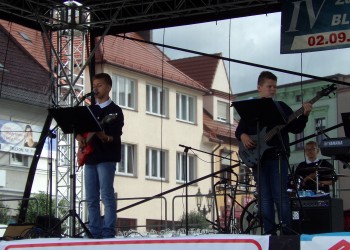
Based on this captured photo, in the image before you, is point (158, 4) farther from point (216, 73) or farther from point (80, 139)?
point (80, 139)

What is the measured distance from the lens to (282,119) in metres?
6.69

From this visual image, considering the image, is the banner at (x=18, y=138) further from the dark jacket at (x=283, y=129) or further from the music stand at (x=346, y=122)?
the dark jacket at (x=283, y=129)

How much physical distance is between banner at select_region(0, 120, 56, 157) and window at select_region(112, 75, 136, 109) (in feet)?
12.0

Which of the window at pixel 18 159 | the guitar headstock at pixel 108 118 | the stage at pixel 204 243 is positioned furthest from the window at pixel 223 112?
the window at pixel 18 159

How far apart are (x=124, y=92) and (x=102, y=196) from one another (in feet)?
42.9

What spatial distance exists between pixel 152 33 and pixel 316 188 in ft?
14.0

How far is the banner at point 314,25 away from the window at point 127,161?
10966 mm

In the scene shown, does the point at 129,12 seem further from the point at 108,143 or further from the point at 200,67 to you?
the point at 108,143

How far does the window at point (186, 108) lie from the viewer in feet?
50.2

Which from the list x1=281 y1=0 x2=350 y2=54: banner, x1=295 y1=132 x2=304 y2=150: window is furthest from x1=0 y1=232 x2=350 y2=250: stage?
x1=281 y1=0 x2=350 y2=54: banner

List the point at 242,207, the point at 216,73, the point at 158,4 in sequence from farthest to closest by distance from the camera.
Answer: the point at 216,73
the point at 158,4
the point at 242,207

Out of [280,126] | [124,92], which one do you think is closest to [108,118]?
[280,126]

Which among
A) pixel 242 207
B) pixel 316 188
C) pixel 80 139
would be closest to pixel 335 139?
pixel 316 188

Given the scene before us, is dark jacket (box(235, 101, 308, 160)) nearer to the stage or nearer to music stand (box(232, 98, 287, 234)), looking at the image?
music stand (box(232, 98, 287, 234))
